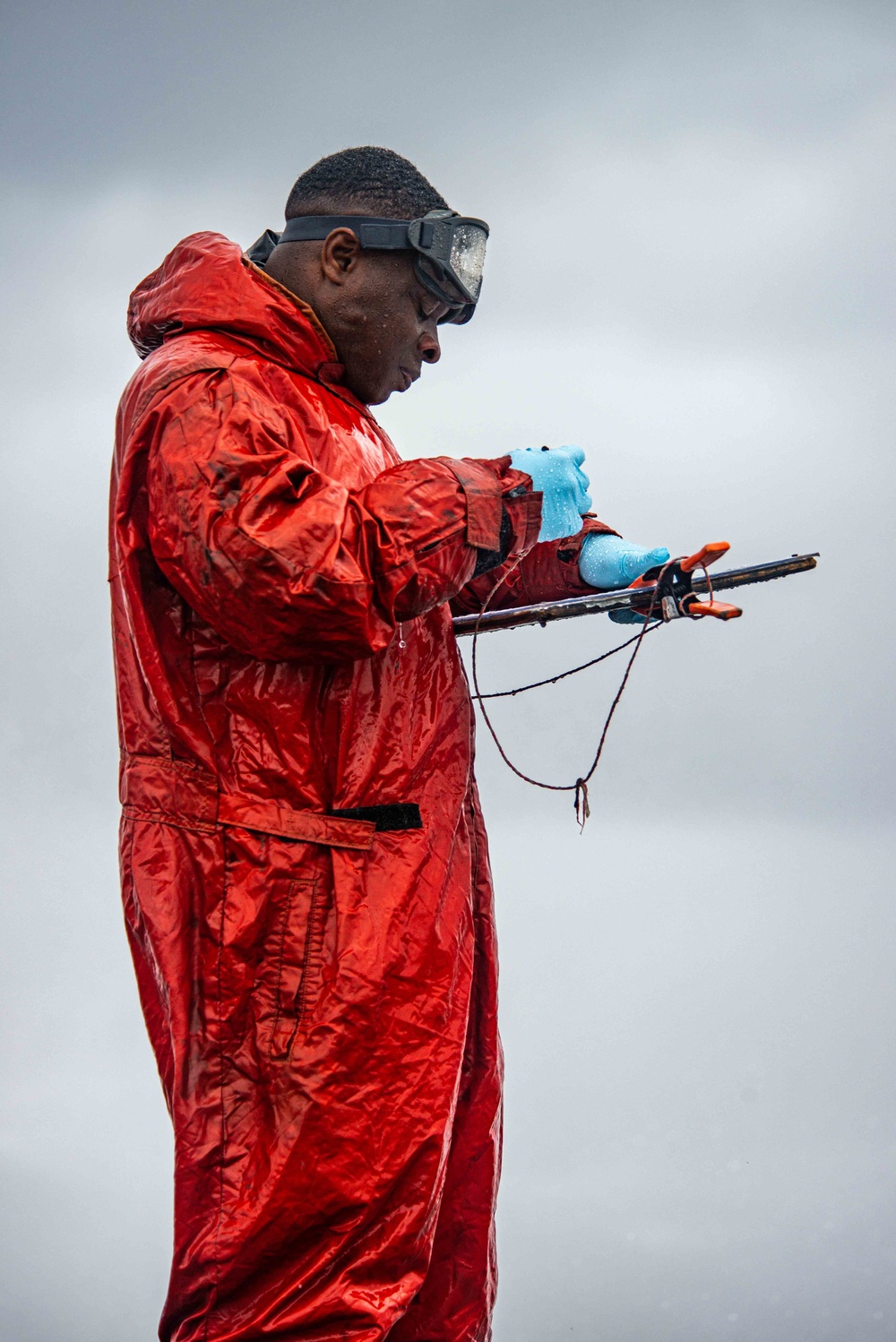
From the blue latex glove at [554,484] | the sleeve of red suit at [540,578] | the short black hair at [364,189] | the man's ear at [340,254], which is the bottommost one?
the sleeve of red suit at [540,578]

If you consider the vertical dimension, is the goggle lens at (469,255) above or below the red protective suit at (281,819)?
above

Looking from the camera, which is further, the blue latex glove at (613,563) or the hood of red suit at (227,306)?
the blue latex glove at (613,563)

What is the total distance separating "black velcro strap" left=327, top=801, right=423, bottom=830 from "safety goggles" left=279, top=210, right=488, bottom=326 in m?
0.54

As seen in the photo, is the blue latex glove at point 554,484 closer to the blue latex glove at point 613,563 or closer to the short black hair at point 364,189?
the blue latex glove at point 613,563

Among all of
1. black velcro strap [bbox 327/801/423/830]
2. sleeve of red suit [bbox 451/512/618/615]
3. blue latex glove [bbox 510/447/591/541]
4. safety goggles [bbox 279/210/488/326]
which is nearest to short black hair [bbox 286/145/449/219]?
safety goggles [bbox 279/210/488/326]

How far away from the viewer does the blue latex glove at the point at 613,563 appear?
1.62 meters

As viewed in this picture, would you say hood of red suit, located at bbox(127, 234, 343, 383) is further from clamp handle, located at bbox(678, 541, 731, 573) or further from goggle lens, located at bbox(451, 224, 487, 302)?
clamp handle, located at bbox(678, 541, 731, 573)

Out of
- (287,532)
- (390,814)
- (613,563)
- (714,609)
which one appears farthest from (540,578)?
(287,532)

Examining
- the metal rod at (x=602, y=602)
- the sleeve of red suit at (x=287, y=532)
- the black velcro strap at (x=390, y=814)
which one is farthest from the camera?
the metal rod at (x=602, y=602)

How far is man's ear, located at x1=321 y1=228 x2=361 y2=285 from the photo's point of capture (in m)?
1.46

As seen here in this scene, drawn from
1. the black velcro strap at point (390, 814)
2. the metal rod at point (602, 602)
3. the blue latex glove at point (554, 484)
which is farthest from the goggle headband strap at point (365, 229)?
the black velcro strap at point (390, 814)

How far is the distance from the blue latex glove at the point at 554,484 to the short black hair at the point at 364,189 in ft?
0.92

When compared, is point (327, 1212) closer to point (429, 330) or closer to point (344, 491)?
point (344, 491)

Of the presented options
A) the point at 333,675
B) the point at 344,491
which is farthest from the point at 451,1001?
the point at 344,491
